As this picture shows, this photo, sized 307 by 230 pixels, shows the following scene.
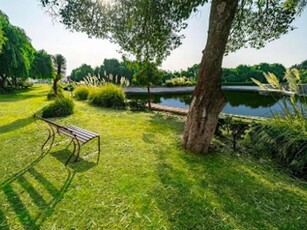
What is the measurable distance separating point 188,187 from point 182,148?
5.36 ft

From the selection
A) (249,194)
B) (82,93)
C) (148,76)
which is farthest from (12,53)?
(249,194)

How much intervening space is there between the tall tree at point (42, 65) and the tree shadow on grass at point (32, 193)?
91.2 feet

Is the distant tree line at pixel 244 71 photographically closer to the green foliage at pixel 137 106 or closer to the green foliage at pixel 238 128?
the green foliage at pixel 137 106

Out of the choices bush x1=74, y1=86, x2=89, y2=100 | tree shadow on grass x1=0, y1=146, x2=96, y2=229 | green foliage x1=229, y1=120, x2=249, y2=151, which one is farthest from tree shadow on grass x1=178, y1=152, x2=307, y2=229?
bush x1=74, y1=86, x2=89, y2=100

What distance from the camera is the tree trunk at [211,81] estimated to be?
13.0 ft

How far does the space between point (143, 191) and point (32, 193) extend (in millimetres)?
1467

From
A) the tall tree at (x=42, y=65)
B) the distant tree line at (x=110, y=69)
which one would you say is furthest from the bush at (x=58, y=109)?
the distant tree line at (x=110, y=69)

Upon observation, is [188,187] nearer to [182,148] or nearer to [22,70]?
[182,148]

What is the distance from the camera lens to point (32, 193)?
2986mm

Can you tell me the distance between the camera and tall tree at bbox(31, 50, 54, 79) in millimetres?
27914

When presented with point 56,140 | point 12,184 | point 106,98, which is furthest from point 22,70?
point 12,184

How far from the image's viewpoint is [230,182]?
11.2 feet

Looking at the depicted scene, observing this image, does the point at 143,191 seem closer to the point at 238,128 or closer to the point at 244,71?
the point at 238,128

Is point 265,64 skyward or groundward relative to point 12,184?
skyward
